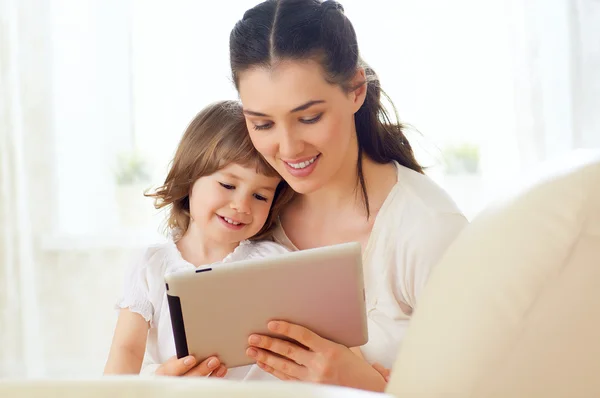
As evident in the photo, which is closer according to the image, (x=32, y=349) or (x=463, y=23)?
(x=463, y=23)

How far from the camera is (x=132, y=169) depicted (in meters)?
3.44

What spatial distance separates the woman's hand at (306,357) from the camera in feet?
4.81

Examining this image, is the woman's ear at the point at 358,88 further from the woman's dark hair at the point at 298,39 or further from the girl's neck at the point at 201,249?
the girl's neck at the point at 201,249

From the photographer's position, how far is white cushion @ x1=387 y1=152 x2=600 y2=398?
2.26 feet

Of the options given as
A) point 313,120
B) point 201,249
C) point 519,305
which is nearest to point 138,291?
point 201,249

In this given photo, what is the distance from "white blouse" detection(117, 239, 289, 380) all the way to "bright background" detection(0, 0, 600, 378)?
142 cm

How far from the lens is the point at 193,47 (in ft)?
10.9

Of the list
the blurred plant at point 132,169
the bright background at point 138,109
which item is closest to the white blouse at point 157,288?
the bright background at point 138,109

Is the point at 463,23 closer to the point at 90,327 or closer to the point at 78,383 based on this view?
the point at 90,327

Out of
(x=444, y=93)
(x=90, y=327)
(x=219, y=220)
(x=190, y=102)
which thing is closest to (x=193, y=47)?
(x=190, y=102)

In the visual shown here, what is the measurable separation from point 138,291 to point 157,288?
0.16 feet

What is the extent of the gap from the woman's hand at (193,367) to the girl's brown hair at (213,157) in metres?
0.47

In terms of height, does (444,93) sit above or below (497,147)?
above

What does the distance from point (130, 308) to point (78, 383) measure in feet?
4.35
